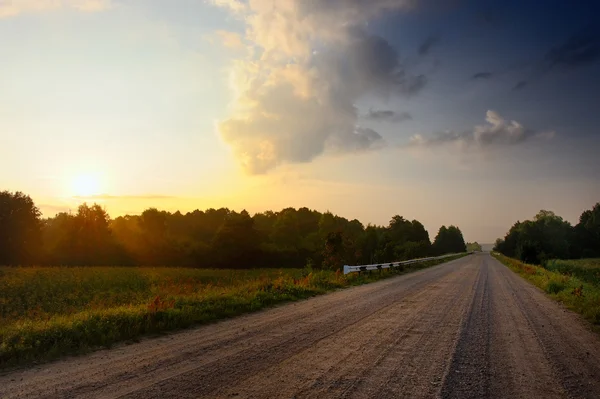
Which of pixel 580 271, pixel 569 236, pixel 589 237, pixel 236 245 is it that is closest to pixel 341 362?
pixel 580 271

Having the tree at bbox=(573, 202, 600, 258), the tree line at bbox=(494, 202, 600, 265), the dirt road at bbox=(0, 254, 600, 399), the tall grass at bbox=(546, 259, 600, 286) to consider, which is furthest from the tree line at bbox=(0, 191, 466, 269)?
the tree at bbox=(573, 202, 600, 258)

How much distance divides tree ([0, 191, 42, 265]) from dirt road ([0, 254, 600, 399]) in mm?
55981

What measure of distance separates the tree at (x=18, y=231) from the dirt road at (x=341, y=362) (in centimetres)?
5598

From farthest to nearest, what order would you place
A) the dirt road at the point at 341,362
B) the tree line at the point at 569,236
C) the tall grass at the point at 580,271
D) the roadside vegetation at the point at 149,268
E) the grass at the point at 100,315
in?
the tree line at the point at 569,236
the tall grass at the point at 580,271
the roadside vegetation at the point at 149,268
the grass at the point at 100,315
the dirt road at the point at 341,362

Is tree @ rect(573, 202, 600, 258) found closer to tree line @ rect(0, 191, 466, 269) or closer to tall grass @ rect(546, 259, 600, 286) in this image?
tall grass @ rect(546, 259, 600, 286)

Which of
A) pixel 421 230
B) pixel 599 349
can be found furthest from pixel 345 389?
pixel 421 230

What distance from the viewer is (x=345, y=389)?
5.23m

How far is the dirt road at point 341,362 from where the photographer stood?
5227 millimetres

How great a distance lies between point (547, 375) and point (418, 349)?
86.3 inches

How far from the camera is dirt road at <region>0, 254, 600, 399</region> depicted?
5.23 meters

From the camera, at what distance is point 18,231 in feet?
172

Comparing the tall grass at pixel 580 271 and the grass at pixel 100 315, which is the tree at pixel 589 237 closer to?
the tall grass at pixel 580 271

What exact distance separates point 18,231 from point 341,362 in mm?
61557

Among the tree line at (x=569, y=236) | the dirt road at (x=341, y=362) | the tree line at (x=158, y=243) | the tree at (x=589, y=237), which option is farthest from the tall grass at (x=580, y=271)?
the tree at (x=589, y=237)
